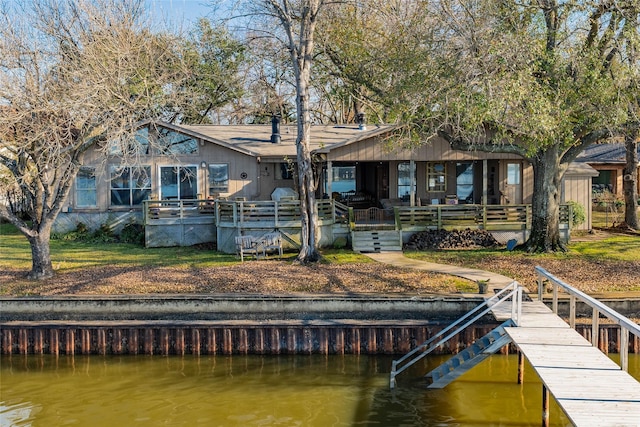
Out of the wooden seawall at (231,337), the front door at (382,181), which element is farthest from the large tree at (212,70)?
the wooden seawall at (231,337)

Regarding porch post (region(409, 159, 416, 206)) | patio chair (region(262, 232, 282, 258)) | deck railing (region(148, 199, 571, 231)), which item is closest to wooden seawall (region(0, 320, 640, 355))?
patio chair (region(262, 232, 282, 258))

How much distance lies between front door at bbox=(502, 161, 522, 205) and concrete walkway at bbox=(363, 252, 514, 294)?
24.1 ft

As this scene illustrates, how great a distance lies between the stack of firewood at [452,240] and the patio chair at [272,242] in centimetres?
Result: 436

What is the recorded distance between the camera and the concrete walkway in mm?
15828

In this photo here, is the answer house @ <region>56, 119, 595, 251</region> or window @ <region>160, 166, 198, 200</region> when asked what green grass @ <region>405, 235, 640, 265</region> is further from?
window @ <region>160, 166, 198, 200</region>

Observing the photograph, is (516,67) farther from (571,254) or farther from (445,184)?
(445,184)

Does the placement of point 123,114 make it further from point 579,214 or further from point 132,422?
point 579,214

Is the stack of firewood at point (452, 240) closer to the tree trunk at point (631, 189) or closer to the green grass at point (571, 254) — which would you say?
the green grass at point (571, 254)

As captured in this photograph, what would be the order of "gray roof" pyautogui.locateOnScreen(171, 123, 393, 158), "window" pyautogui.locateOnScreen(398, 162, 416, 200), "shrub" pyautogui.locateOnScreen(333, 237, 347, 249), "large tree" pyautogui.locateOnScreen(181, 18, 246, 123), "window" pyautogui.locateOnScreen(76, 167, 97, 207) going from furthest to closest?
"large tree" pyautogui.locateOnScreen(181, 18, 246, 123) < "window" pyautogui.locateOnScreen(398, 162, 416, 200) < "window" pyautogui.locateOnScreen(76, 167, 97, 207) < "gray roof" pyautogui.locateOnScreen(171, 123, 393, 158) < "shrub" pyautogui.locateOnScreen(333, 237, 347, 249)

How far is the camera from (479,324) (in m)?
13.6

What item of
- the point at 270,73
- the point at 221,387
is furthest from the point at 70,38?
the point at 270,73

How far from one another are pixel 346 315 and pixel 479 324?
295 cm

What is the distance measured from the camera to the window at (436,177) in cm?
2561

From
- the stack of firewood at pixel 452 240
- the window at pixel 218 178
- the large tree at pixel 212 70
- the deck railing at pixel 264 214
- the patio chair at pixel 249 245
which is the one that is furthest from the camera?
the large tree at pixel 212 70
